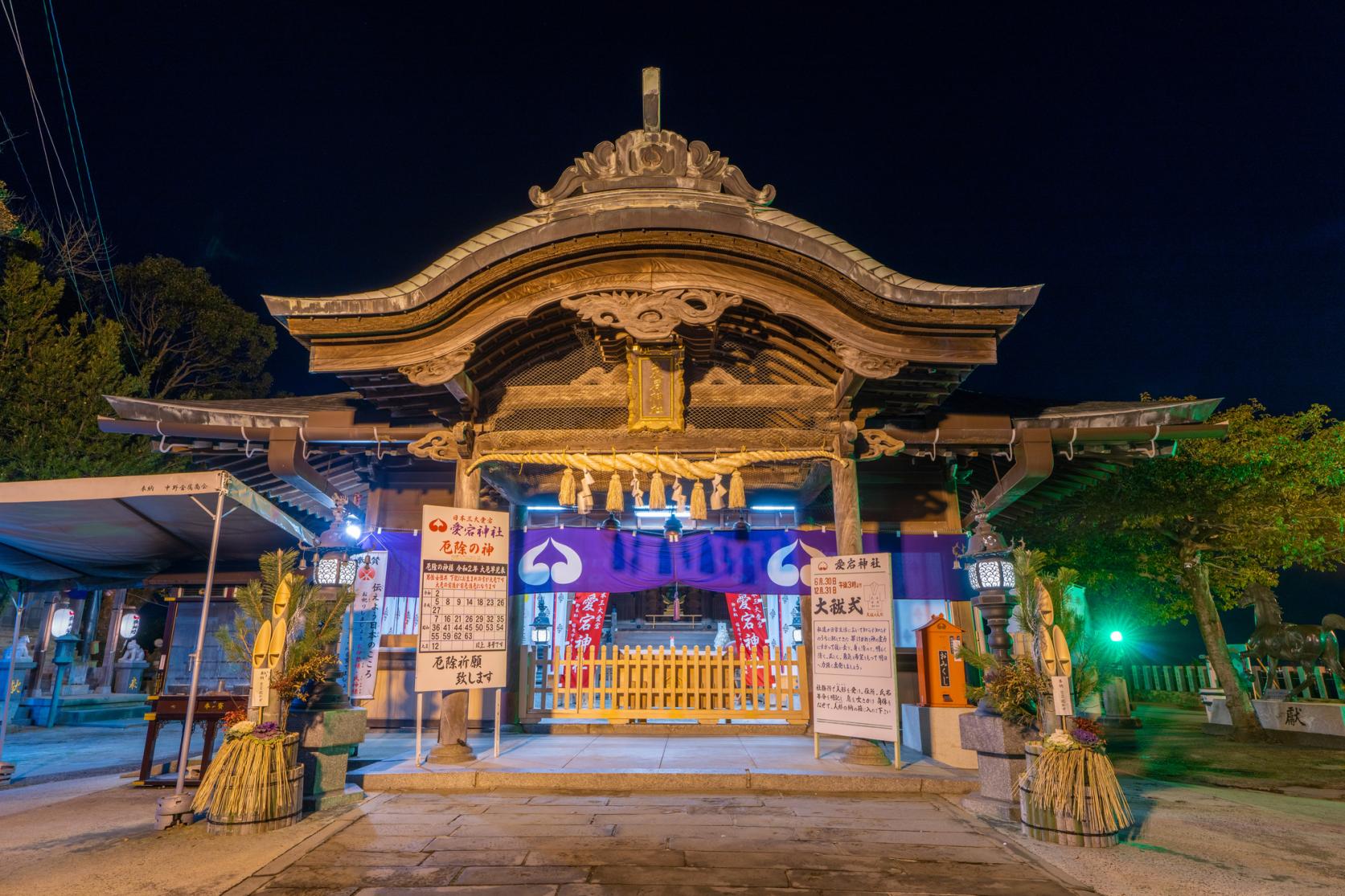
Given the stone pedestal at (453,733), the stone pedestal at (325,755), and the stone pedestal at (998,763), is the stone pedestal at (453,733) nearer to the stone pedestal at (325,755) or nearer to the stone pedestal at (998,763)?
the stone pedestal at (325,755)

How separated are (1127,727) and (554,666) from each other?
1476cm

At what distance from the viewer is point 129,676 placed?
74.6ft

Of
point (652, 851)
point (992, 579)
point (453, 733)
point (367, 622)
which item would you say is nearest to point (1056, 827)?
point (992, 579)

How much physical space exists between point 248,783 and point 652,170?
8.30 meters

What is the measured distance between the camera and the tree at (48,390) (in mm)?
16297

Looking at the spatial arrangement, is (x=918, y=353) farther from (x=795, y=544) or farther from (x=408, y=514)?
(x=408, y=514)

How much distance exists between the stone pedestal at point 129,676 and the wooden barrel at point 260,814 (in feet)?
72.8

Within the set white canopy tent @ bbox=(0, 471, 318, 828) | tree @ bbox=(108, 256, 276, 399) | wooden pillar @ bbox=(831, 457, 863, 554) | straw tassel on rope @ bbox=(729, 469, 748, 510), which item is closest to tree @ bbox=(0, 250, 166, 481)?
tree @ bbox=(108, 256, 276, 399)

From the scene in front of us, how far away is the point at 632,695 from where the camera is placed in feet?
37.3

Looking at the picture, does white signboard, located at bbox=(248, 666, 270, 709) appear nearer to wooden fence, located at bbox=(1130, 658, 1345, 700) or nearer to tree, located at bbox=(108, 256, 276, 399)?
wooden fence, located at bbox=(1130, 658, 1345, 700)

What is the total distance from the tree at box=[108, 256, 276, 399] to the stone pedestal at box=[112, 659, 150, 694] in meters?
9.17

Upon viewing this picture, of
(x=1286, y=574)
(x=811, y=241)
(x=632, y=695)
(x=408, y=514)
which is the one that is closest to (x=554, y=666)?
(x=632, y=695)

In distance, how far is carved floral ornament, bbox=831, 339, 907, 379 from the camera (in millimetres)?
8109

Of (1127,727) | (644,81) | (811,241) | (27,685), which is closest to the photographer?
(811,241)
